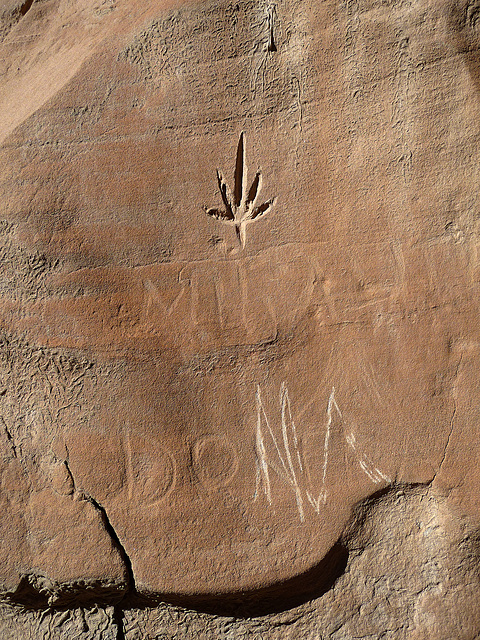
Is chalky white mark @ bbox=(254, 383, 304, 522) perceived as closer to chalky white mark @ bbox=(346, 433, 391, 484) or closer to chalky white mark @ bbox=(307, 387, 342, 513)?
chalky white mark @ bbox=(307, 387, 342, 513)

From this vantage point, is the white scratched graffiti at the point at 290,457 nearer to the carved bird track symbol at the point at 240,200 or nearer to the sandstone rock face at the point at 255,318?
the sandstone rock face at the point at 255,318

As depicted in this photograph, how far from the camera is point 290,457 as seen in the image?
1861 mm

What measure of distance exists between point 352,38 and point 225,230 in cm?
77

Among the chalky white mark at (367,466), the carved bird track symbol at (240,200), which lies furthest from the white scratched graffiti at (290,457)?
the carved bird track symbol at (240,200)

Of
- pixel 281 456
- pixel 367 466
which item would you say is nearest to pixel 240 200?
pixel 281 456

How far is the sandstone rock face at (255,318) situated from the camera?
1832 millimetres

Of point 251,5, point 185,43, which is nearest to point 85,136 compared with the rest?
point 185,43

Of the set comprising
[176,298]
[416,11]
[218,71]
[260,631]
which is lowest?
[260,631]

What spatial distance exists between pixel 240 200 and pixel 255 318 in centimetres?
41

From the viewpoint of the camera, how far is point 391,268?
184 cm


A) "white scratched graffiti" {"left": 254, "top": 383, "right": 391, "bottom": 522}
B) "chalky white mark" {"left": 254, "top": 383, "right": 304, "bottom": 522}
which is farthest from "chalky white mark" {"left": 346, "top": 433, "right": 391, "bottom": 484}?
"chalky white mark" {"left": 254, "top": 383, "right": 304, "bottom": 522}

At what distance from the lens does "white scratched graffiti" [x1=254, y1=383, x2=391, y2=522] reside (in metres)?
1.85

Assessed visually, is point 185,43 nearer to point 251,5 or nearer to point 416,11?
point 251,5

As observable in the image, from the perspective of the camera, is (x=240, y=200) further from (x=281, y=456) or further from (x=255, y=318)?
(x=281, y=456)
